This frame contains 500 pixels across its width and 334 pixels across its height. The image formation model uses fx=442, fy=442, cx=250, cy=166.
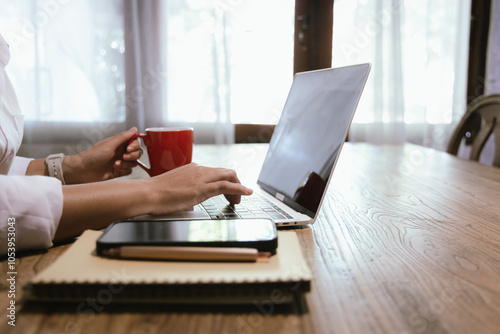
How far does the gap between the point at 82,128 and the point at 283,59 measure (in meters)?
1.25

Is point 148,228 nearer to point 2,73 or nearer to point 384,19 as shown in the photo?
point 2,73

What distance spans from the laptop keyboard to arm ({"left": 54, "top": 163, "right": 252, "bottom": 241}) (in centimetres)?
3

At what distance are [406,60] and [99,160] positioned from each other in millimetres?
2209

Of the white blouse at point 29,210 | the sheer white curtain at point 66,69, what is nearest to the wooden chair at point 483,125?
the white blouse at point 29,210

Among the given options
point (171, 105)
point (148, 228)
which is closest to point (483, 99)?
point (148, 228)

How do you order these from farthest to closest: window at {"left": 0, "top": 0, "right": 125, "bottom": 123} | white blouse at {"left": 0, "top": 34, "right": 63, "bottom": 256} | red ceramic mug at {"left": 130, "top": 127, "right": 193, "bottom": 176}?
window at {"left": 0, "top": 0, "right": 125, "bottom": 123}, red ceramic mug at {"left": 130, "top": 127, "right": 193, "bottom": 176}, white blouse at {"left": 0, "top": 34, "right": 63, "bottom": 256}

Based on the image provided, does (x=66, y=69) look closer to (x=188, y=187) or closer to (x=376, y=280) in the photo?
(x=188, y=187)

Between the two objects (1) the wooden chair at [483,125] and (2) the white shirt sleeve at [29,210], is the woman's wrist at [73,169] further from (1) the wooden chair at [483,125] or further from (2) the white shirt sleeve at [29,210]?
(1) the wooden chair at [483,125]

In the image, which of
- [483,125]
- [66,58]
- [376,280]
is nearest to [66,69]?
[66,58]

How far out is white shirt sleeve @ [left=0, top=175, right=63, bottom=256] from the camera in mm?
500

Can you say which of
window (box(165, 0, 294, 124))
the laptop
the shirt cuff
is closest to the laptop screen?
the laptop

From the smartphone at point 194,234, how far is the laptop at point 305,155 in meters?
0.13

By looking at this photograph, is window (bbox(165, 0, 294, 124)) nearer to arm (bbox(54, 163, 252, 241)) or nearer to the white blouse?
arm (bbox(54, 163, 252, 241))

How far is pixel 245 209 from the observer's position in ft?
2.33
